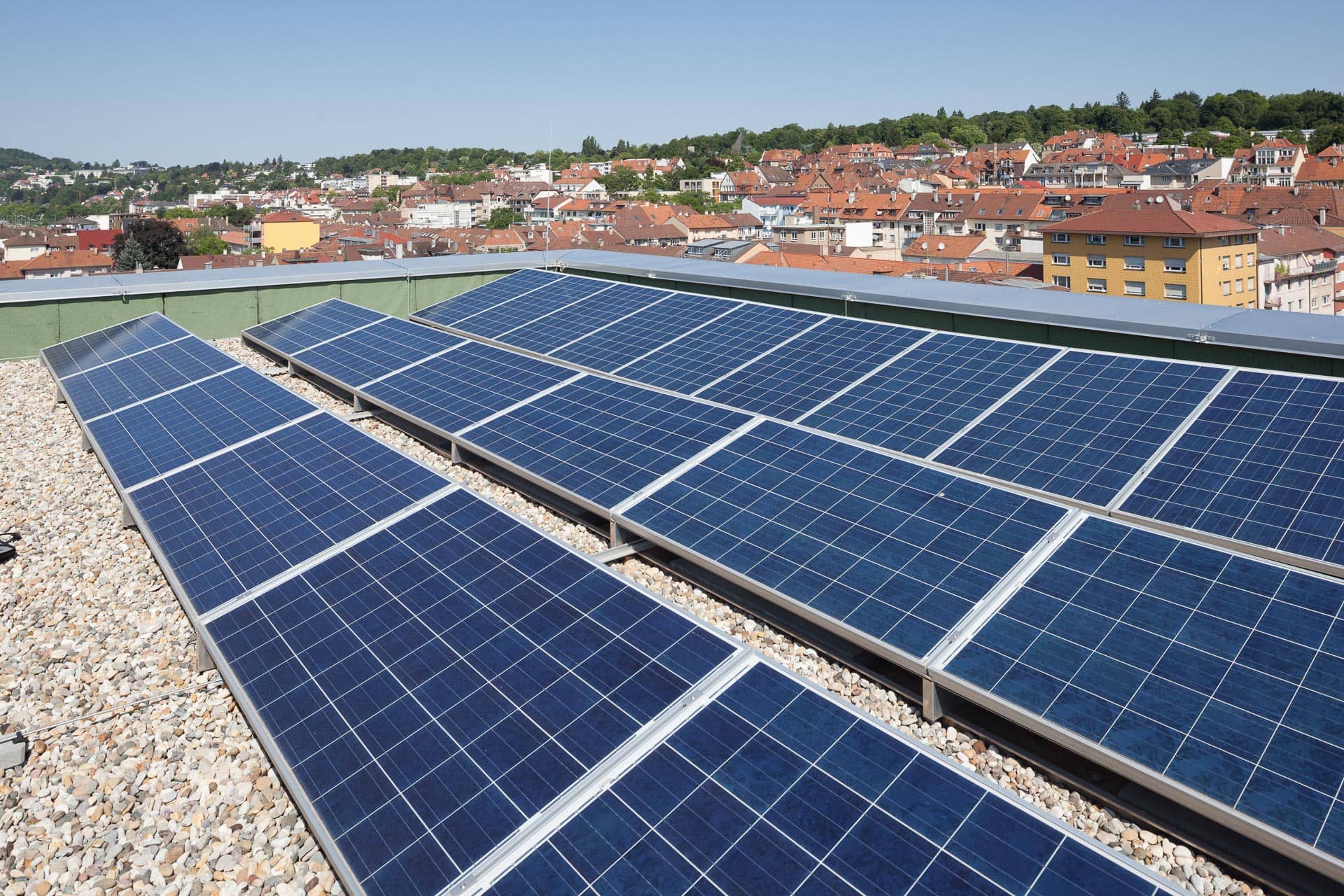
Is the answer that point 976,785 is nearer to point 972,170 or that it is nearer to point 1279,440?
point 1279,440

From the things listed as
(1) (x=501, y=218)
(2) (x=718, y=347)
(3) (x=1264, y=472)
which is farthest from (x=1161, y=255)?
(1) (x=501, y=218)

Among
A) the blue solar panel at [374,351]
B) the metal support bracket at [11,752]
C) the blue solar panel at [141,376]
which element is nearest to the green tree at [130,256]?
the blue solar panel at [141,376]

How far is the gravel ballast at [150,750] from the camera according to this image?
18.9 ft

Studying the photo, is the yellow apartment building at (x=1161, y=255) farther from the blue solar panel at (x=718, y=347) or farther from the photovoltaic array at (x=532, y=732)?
the photovoltaic array at (x=532, y=732)

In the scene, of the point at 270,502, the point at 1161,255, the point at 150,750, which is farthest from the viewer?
the point at 1161,255

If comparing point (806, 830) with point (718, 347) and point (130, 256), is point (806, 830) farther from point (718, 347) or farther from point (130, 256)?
point (130, 256)

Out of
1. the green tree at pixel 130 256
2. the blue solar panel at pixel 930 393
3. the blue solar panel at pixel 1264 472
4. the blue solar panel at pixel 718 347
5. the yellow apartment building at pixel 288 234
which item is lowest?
the blue solar panel at pixel 1264 472

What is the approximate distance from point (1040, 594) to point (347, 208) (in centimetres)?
20549

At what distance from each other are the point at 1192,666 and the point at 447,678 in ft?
17.4

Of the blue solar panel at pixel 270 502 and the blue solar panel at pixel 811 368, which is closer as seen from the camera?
the blue solar panel at pixel 270 502

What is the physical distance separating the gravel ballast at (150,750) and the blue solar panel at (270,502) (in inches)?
27.7

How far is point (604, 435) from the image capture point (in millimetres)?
11867

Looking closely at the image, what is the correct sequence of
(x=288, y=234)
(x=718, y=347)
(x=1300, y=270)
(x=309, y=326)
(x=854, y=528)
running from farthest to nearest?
(x=288, y=234) < (x=1300, y=270) < (x=309, y=326) < (x=718, y=347) < (x=854, y=528)

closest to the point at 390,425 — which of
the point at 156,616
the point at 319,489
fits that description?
the point at 319,489
